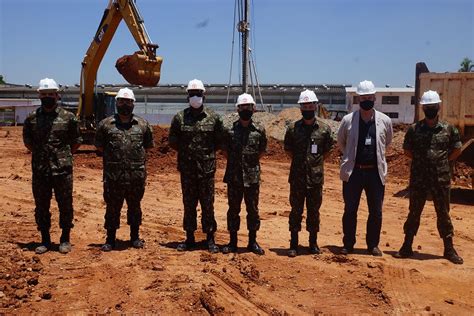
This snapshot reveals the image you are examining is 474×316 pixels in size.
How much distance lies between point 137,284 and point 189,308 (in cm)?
81

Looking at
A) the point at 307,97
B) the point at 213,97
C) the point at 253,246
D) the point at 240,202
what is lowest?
the point at 253,246

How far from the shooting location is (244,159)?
22.6 feet

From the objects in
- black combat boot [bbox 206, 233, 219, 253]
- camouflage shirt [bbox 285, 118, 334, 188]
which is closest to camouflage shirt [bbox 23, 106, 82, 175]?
black combat boot [bbox 206, 233, 219, 253]

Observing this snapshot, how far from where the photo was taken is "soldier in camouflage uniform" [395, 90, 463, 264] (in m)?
7.06

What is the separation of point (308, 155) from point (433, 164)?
5.15 feet

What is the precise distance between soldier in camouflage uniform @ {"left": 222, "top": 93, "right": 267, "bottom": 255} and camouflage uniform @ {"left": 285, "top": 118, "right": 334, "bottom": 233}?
41 centimetres

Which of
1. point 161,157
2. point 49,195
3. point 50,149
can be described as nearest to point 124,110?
point 50,149

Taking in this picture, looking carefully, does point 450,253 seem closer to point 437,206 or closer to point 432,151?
point 437,206

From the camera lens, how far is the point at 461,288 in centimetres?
622

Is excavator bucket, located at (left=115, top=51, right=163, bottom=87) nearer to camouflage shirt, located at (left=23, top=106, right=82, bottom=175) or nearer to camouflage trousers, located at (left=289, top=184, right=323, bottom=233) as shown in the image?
Result: camouflage shirt, located at (left=23, top=106, right=82, bottom=175)

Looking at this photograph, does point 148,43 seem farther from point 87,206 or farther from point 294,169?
point 294,169

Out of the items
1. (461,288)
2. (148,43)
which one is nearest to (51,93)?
(461,288)

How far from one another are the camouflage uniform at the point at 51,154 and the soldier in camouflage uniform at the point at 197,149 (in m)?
1.27

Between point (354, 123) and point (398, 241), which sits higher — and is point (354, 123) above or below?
above
